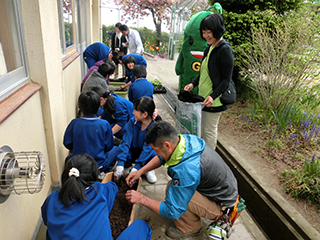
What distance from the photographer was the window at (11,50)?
1463mm

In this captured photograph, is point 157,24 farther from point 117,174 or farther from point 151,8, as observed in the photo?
point 117,174

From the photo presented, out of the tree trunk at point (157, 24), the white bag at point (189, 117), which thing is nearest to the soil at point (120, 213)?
the white bag at point (189, 117)

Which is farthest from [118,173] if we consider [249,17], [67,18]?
[249,17]

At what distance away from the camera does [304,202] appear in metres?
2.40

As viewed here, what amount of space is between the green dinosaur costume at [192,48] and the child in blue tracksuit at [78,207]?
9.84 feet

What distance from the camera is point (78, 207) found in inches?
48.6

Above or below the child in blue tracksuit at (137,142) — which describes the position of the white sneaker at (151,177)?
below

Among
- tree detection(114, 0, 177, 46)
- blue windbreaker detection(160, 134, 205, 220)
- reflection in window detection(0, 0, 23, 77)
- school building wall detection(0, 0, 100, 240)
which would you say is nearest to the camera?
school building wall detection(0, 0, 100, 240)

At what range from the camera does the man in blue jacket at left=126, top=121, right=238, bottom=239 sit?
1631 millimetres

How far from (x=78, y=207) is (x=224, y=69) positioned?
6.43 feet

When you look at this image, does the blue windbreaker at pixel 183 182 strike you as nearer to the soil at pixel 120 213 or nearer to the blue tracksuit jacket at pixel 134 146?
the soil at pixel 120 213

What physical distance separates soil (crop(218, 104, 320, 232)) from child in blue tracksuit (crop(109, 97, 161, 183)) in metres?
1.46

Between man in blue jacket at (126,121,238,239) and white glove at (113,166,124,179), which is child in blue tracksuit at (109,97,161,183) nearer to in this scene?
white glove at (113,166,124,179)

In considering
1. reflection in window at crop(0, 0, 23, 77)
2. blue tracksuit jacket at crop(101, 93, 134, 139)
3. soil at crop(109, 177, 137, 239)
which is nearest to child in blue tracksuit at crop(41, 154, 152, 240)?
soil at crop(109, 177, 137, 239)
